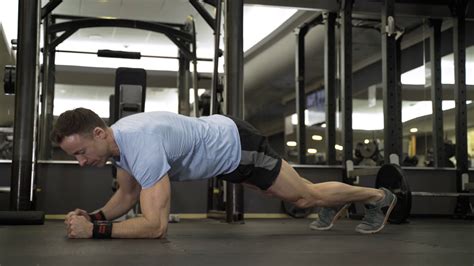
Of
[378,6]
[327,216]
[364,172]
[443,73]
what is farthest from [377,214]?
[443,73]

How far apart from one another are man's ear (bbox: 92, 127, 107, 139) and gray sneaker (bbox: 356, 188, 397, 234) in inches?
52.9

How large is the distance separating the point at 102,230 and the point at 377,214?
1.35 metres

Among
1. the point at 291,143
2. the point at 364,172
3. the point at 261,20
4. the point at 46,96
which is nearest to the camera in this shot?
the point at 364,172

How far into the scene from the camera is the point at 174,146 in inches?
83.3

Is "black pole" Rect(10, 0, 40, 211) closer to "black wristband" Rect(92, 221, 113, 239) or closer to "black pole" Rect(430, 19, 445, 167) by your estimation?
"black wristband" Rect(92, 221, 113, 239)

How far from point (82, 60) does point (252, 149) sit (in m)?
6.42

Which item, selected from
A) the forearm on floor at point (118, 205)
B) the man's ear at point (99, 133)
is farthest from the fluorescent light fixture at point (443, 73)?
the man's ear at point (99, 133)

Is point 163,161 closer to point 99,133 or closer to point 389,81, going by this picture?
point 99,133

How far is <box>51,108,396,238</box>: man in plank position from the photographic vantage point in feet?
6.52

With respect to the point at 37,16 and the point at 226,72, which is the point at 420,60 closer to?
the point at 226,72

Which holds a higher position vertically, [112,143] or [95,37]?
[95,37]

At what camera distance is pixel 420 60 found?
20.6 ft

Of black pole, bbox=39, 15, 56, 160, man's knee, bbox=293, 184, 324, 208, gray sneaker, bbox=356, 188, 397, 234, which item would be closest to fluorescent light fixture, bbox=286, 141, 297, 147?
black pole, bbox=39, 15, 56, 160

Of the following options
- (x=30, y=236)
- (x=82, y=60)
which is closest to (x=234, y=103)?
(x=30, y=236)
